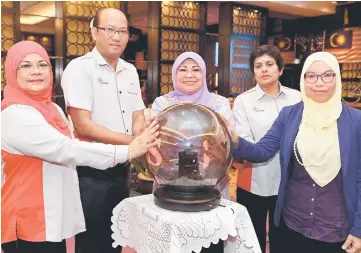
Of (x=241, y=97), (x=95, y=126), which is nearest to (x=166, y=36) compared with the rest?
(x=241, y=97)

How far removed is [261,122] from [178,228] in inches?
43.5

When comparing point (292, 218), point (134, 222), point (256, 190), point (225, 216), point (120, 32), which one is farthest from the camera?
point (256, 190)

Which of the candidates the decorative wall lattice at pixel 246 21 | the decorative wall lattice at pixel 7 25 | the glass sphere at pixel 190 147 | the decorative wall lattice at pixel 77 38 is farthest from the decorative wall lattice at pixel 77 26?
the glass sphere at pixel 190 147

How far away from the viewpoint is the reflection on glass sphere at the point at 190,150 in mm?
1715

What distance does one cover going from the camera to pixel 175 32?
24.6 ft

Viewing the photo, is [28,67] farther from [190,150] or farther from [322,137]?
[322,137]

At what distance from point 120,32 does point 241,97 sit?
2.93 feet

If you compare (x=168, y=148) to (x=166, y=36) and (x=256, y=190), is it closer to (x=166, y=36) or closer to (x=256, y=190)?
(x=256, y=190)

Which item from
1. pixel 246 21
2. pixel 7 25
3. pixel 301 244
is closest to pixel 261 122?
pixel 301 244

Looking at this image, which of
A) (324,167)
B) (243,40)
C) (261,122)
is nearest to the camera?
(324,167)

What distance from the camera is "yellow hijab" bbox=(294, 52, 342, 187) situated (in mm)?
1879

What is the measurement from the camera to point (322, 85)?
1.89m

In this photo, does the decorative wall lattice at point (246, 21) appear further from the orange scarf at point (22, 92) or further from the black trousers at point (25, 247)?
the black trousers at point (25, 247)

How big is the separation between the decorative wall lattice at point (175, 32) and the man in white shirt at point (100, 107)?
16.6 ft
